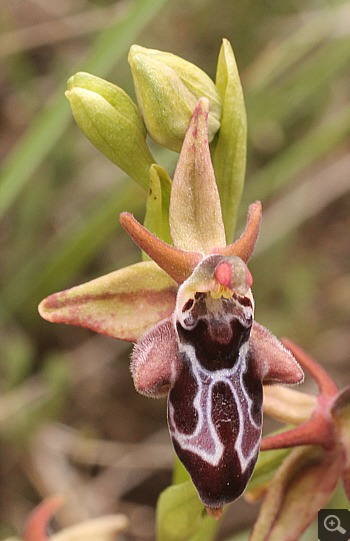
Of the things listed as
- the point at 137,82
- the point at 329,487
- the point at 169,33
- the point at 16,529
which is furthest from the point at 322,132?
the point at 16,529

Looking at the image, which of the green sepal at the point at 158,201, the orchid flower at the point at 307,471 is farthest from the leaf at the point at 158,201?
the orchid flower at the point at 307,471

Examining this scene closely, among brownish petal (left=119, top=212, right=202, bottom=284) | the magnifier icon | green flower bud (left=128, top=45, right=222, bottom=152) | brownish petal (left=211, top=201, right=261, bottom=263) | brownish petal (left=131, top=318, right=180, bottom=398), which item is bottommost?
the magnifier icon

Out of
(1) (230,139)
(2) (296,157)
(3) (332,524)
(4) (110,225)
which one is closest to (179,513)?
(3) (332,524)

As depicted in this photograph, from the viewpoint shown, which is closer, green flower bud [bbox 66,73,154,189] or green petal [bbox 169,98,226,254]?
green petal [bbox 169,98,226,254]

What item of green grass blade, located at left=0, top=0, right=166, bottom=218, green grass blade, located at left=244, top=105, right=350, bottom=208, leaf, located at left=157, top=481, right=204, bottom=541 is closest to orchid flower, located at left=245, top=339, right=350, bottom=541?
leaf, located at left=157, top=481, right=204, bottom=541

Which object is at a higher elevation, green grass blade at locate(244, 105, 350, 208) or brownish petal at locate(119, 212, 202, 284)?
brownish petal at locate(119, 212, 202, 284)

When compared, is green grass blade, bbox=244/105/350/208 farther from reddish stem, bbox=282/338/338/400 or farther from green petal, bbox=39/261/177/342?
green petal, bbox=39/261/177/342

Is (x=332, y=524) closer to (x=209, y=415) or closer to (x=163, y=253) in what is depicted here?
(x=209, y=415)
